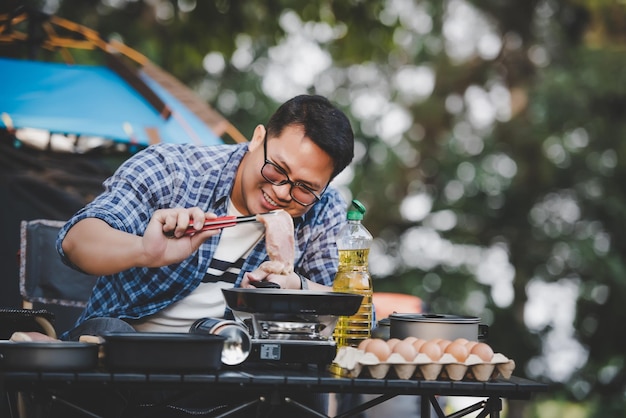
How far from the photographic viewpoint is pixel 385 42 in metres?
7.06

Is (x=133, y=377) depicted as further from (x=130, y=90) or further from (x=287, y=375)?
(x=130, y=90)

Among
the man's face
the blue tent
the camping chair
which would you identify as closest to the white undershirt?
the man's face

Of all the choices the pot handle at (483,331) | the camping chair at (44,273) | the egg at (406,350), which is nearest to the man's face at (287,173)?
the pot handle at (483,331)

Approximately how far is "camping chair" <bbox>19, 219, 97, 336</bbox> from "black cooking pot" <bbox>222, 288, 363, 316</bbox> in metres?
1.96

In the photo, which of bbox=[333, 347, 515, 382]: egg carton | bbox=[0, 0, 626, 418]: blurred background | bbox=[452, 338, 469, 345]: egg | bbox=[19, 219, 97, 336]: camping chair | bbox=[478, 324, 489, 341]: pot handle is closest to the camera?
bbox=[333, 347, 515, 382]: egg carton

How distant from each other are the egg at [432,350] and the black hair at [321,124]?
0.77 m

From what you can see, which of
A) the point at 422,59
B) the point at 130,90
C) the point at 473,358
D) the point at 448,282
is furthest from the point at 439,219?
the point at 473,358

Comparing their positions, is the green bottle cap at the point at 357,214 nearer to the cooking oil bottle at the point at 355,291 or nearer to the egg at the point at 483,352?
the cooking oil bottle at the point at 355,291

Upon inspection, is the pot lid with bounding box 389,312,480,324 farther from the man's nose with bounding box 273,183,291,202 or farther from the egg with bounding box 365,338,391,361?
the man's nose with bounding box 273,183,291,202

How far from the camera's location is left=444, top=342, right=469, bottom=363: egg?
1.95 meters

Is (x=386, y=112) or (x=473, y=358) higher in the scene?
(x=386, y=112)

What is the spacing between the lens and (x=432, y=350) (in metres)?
1.95

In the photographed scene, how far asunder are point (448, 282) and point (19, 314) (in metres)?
7.27

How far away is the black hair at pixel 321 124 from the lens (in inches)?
101
